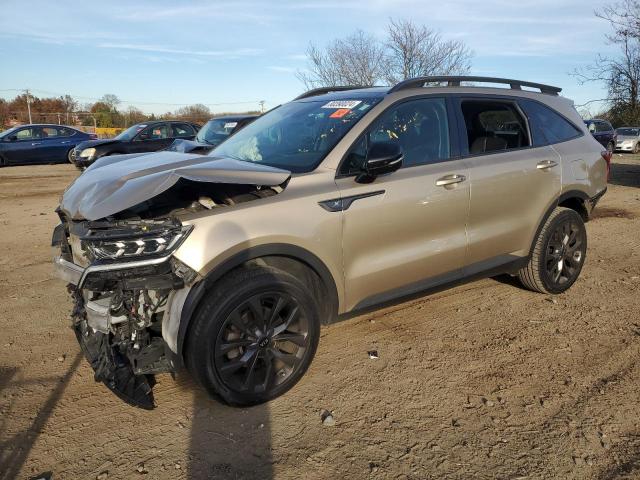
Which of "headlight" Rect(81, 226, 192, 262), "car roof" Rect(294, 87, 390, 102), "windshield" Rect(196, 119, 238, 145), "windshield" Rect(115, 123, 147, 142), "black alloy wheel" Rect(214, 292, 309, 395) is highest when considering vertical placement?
"windshield" Rect(115, 123, 147, 142)

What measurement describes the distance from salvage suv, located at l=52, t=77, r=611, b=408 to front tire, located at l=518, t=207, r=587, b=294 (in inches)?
0.9

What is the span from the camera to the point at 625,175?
15.0 metres

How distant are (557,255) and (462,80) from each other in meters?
1.86

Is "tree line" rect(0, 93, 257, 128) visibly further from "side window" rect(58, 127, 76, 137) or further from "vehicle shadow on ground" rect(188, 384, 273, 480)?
"vehicle shadow on ground" rect(188, 384, 273, 480)

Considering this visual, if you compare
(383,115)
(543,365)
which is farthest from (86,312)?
(543,365)

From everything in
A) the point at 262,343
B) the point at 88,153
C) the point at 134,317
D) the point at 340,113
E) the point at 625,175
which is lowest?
the point at 262,343

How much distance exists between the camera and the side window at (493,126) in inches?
156

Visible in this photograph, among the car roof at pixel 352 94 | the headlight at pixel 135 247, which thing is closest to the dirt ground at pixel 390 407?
the headlight at pixel 135 247

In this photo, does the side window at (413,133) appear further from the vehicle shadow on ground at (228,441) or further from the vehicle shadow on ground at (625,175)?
the vehicle shadow on ground at (625,175)

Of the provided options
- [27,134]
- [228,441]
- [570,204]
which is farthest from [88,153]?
[228,441]

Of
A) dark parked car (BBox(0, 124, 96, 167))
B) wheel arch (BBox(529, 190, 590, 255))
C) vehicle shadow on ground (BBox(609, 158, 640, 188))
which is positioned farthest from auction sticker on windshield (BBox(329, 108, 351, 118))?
dark parked car (BBox(0, 124, 96, 167))

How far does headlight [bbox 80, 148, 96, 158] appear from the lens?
1319cm

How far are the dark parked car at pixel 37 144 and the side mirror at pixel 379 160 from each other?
17.2 metres

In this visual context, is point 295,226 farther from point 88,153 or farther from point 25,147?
point 25,147
